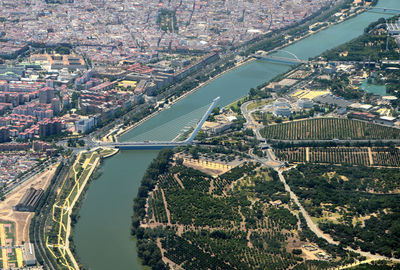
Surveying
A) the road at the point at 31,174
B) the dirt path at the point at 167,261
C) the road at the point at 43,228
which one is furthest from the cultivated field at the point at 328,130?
the dirt path at the point at 167,261

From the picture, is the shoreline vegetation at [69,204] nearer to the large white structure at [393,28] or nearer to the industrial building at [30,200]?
the industrial building at [30,200]

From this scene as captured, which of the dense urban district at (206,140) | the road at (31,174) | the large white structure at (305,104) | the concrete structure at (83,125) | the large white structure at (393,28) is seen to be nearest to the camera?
the dense urban district at (206,140)

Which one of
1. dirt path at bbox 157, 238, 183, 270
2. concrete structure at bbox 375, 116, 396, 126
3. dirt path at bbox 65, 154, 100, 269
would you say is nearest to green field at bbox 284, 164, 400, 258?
dirt path at bbox 157, 238, 183, 270

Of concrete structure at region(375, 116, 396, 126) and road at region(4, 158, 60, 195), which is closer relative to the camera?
road at region(4, 158, 60, 195)

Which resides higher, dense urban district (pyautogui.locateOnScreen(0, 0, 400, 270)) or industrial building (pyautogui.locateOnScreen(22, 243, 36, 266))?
dense urban district (pyautogui.locateOnScreen(0, 0, 400, 270))

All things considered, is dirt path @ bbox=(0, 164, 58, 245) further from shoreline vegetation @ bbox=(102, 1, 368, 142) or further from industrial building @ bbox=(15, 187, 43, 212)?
shoreline vegetation @ bbox=(102, 1, 368, 142)
